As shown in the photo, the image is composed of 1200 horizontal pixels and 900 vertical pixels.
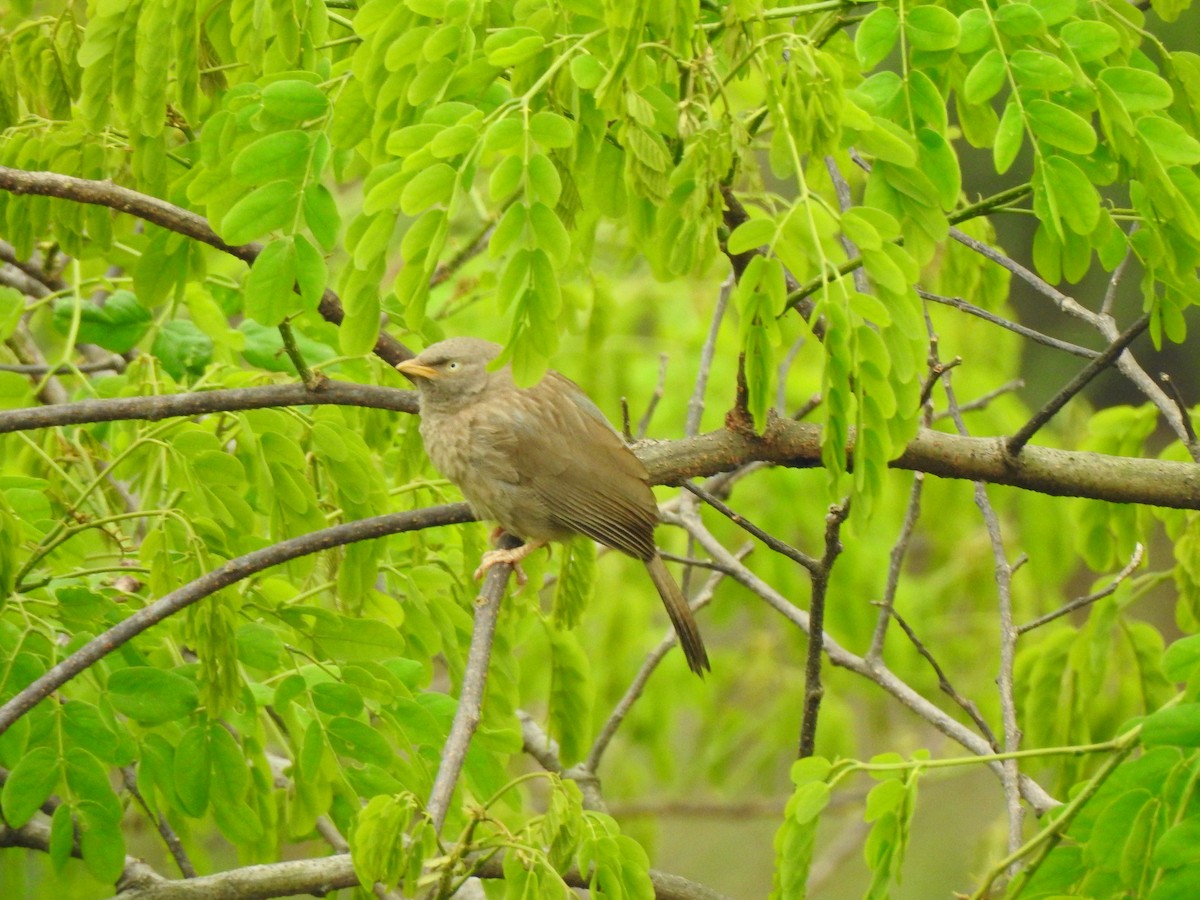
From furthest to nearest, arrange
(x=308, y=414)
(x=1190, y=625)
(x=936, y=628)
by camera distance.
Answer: (x=936, y=628) → (x=1190, y=625) → (x=308, y=414)

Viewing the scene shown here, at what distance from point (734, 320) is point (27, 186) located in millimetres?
4596

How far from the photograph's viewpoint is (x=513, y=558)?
376 centimetres

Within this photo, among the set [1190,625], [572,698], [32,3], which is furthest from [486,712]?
[32,3]

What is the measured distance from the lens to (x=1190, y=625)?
3939 millimetres

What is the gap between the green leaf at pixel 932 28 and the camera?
7.91 ft

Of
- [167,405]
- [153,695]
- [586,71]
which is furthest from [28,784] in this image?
[586,71]

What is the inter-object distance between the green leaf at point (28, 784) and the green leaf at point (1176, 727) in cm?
223

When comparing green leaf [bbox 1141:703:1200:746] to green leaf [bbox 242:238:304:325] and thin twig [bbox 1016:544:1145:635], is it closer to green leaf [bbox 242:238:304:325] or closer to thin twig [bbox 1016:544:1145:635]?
thin twig [bbox 1016:544:1145:635]

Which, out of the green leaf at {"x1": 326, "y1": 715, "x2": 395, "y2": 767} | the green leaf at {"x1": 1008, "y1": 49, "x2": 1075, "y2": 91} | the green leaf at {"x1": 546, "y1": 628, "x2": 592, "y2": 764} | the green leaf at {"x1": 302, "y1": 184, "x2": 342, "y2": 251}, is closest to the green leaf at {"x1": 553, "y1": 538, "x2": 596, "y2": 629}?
the green leaf at {"x1": 546, "y1": 628, "x2": 592, "y2": 764}

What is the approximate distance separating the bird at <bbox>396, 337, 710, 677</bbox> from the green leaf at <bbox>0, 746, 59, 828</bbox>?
1.27 metres

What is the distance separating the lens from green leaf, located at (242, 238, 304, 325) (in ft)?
8.32

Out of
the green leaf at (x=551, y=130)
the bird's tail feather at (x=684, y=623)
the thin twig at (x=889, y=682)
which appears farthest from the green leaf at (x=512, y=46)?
the bird's tail feather at (x=684, y=623)

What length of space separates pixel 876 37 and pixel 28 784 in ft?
7.70

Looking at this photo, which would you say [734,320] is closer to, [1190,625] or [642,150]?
[1190,625]
